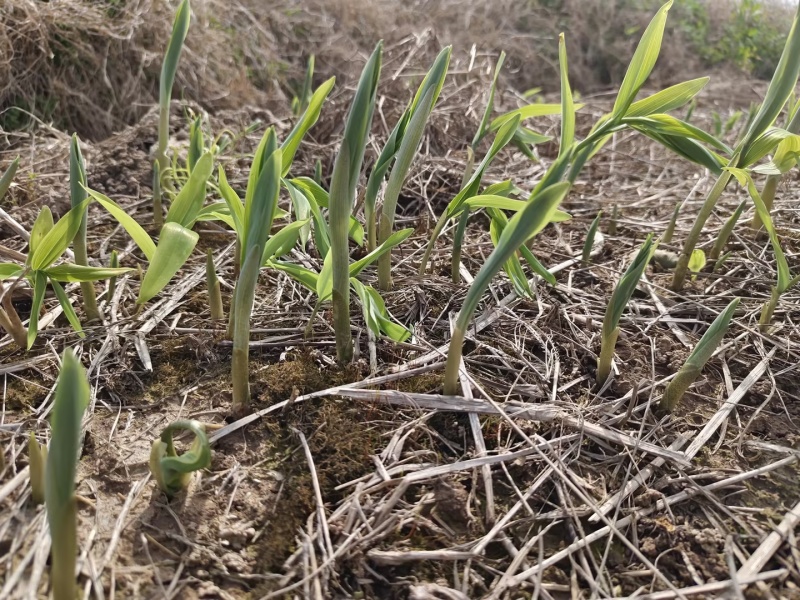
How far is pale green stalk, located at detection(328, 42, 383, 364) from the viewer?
913mm

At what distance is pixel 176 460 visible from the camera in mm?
810

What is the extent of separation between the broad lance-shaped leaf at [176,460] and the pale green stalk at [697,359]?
0.82 meters

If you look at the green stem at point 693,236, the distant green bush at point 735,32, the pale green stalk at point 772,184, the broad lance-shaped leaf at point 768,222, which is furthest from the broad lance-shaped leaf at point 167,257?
the distant green bush at point 735,32

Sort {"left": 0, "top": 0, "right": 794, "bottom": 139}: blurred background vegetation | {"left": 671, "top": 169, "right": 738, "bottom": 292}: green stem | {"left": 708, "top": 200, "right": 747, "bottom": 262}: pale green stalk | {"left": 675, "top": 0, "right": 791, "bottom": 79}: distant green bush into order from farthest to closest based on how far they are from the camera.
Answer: {"left": 675, "top": 0, "right": 791, "bottom": 79}: distant green bush
{"left": 0, "top": 0, "right": 794, "bottom": 139}: blurred background vegetation
{"left": 708, "top": 200, "right": 747, "bottom": 262}: pale green stalk
{"left": 671, "top": 169, "right": 738, "bottom": 292}: green stem

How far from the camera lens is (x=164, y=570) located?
0.78 m

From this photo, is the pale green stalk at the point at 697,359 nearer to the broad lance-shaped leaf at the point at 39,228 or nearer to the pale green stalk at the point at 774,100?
the pale green stalk at the point at 774,100

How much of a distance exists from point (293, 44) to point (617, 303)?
324cm

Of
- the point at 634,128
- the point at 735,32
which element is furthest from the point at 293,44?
the point at 735,32

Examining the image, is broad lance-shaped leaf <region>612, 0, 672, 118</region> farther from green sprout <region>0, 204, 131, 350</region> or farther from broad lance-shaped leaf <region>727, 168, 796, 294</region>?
green sprout <region>0, 204, 131, 350</region>

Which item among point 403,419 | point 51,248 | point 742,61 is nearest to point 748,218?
point 403,419

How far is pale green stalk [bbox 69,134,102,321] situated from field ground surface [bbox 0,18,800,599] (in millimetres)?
46

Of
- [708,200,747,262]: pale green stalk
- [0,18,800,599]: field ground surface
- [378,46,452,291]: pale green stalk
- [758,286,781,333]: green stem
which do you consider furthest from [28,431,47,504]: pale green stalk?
[708,200,747,262]: pale green stalk

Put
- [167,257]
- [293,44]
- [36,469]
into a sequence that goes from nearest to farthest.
→ 1. [36,469]
2. [167,257]
3. [293,44]

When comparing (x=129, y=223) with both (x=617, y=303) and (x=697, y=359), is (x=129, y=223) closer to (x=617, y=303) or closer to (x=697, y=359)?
(x=617, y=303)
